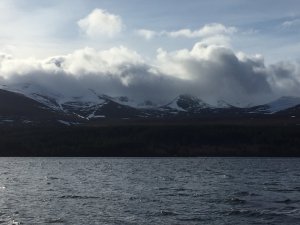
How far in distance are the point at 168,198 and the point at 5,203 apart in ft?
60.6

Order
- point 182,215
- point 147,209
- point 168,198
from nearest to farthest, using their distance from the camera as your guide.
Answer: point 182,215
point 147,209
point 168,198

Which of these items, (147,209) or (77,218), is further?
(147,209)

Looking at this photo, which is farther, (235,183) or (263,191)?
(235,183)

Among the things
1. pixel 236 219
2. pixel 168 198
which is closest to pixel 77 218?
pixel 236 219

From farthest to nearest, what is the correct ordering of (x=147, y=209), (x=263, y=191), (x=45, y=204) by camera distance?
Answer: (x=263, y=191) < (x=45, y=204) < (x=147, y=209)

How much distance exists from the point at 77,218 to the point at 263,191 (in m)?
31.7

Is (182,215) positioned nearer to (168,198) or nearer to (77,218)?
(77,218)

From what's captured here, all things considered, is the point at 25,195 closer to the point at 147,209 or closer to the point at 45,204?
the point at 45,204

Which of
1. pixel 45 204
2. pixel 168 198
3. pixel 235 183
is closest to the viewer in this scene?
pixel 45 204

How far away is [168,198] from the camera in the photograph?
2557 inches

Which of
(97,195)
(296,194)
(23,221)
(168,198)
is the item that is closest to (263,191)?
(296,194)

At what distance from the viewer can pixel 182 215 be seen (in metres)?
50.7

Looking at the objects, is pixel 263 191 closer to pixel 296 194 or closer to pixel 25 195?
pixel 296 194

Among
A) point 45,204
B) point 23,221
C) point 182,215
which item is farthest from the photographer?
point 45,204
